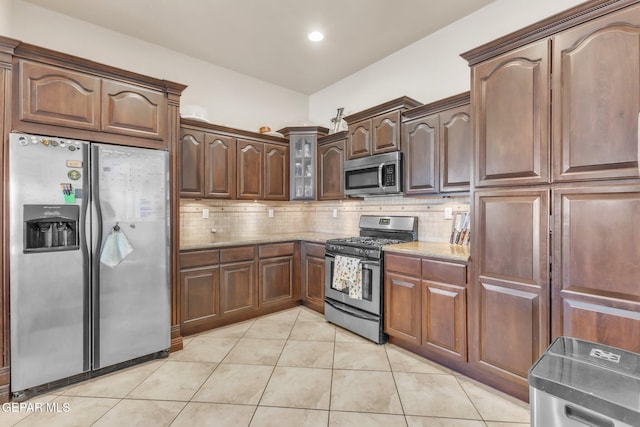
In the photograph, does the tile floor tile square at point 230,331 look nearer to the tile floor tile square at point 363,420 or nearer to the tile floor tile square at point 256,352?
Result: the tile floor tile square at point 256,352

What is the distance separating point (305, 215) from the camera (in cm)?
465

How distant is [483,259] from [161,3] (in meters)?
3.39

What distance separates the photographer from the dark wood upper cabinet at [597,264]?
1525mm

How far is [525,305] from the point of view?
1.90 metres

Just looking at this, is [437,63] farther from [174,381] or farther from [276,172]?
[174,381]

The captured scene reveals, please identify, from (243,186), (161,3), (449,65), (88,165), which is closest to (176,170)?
(88,165)

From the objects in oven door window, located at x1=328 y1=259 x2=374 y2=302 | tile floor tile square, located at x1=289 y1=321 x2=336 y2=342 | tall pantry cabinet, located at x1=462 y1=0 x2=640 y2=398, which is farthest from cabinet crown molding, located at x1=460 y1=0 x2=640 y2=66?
tile floor tile square, located at x1=289 y1=321 x2=336 y2=342

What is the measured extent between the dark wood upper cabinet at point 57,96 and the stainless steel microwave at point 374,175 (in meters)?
2.42

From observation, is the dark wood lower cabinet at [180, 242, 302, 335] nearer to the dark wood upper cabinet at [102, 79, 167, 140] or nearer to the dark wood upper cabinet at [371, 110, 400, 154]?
the dark wood upper cabinet at [102, 79, 167, 140]

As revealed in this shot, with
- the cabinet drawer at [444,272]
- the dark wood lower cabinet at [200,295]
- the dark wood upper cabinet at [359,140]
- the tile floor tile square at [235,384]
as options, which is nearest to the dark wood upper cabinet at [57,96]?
the dark wood lower cabinet at [200,295]

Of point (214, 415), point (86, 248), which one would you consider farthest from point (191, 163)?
point (214, 415)

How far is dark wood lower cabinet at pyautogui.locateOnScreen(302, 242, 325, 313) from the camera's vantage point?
354 cm

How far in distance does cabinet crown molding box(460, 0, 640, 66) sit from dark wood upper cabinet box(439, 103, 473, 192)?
1.60 ft

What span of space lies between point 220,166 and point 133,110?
3.60 ft
